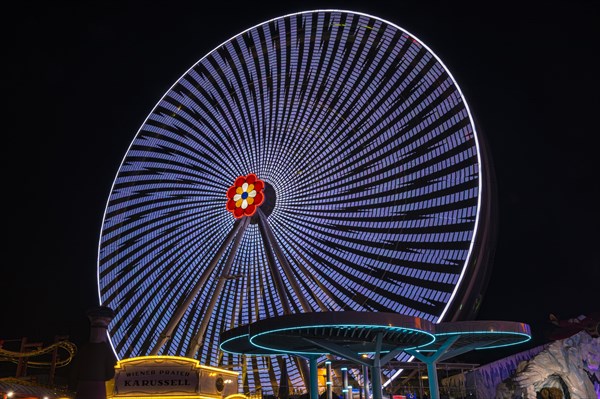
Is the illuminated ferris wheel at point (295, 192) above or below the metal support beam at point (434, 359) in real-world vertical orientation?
above

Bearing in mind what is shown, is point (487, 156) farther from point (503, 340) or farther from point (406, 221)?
point (503, 340)

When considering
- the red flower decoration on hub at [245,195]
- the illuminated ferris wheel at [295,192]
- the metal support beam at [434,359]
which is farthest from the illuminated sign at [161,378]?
the red flower decoration on hub at [245,195]

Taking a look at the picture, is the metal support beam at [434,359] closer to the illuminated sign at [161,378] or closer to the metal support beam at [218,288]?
the illuminated sign at [161,378]

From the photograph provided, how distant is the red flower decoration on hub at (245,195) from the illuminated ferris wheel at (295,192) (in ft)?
0.24

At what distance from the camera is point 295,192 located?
25734mm

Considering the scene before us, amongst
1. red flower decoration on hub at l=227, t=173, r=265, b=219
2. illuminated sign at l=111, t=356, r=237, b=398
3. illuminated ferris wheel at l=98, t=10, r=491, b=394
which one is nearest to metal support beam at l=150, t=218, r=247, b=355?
illuminated ferris wheel at l=98, t=10, r=491, b=394

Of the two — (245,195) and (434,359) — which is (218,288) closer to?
(245,195)

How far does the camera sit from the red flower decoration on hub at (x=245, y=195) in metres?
25.8

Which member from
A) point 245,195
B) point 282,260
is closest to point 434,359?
point 282,260

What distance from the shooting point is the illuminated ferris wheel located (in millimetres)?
22469

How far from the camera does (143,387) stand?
615 inches

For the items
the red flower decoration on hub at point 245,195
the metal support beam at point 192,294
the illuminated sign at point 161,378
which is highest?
the red flower decoration on hub at point 245,195

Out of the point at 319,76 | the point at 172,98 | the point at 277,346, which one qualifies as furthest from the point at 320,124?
the point at 277,346

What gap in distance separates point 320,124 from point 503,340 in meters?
12.4
